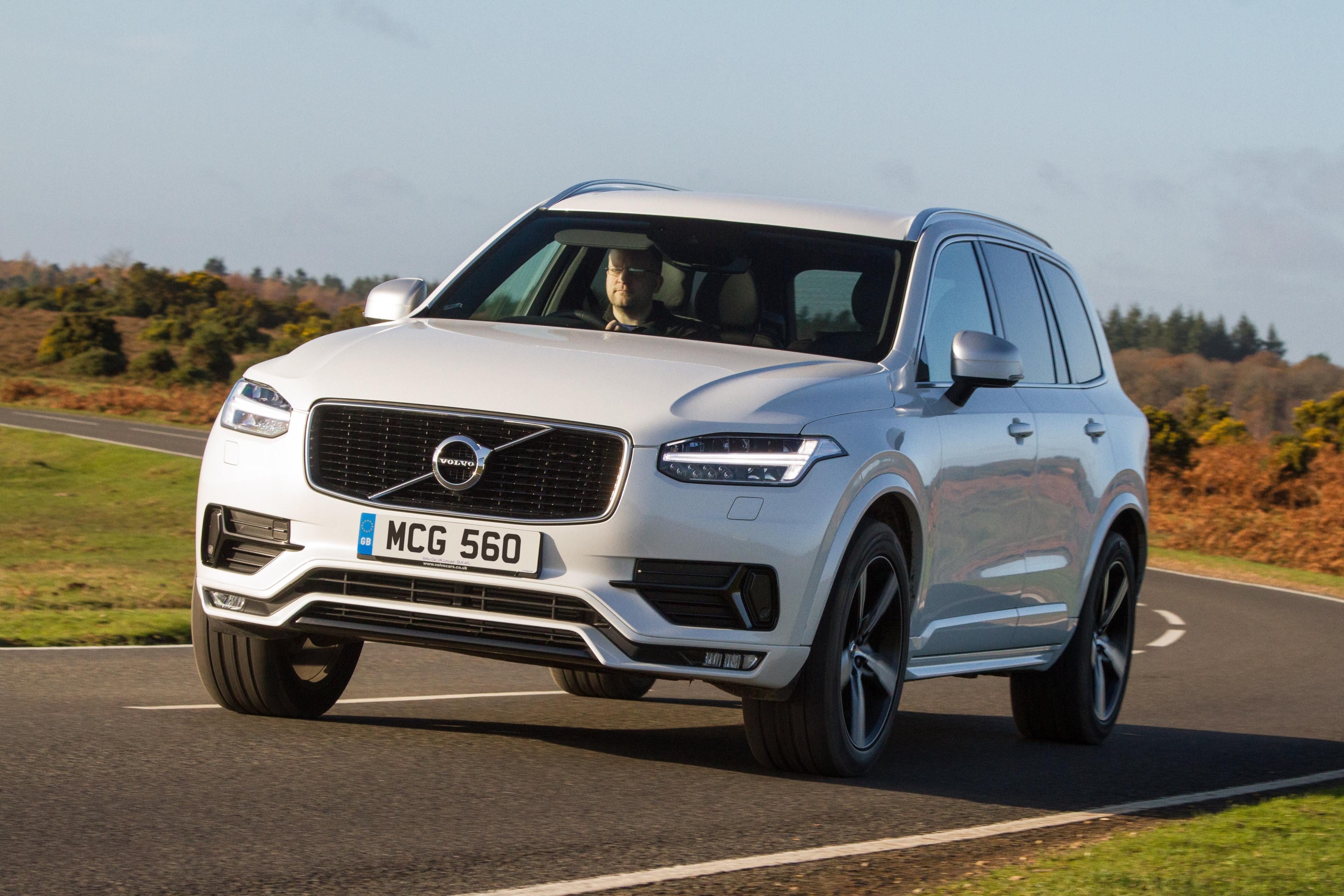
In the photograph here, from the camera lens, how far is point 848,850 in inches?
203

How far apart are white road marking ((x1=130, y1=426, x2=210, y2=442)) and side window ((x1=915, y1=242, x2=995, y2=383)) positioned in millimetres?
45131

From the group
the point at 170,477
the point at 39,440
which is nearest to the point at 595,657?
the point at 170,477

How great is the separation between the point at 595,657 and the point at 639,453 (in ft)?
2.13

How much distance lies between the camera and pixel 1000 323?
779 cm

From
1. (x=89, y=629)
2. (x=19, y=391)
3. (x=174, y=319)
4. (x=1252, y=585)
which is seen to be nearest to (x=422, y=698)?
(x=89, y=629)

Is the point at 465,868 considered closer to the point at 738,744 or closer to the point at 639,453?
the point at 639,453

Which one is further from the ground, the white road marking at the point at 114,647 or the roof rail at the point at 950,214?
the roof rail at the point at 950,214

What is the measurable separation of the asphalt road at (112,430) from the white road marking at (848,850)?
130ft

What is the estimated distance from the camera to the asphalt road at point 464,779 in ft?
15.0

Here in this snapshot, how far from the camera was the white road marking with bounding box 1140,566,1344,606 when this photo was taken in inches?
1021

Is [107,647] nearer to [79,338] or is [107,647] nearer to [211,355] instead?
[211,355]

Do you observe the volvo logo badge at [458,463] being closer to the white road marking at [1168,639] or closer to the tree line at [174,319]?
the white road marking at [1168,639]

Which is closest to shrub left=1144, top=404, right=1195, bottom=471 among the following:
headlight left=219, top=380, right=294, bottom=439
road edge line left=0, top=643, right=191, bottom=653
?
Answer: road edge line left=0, top=643, right=191, bottom=653

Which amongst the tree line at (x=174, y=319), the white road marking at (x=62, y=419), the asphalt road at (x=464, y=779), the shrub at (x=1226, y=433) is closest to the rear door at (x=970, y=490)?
the asphalt road at (x=464, y=779)
